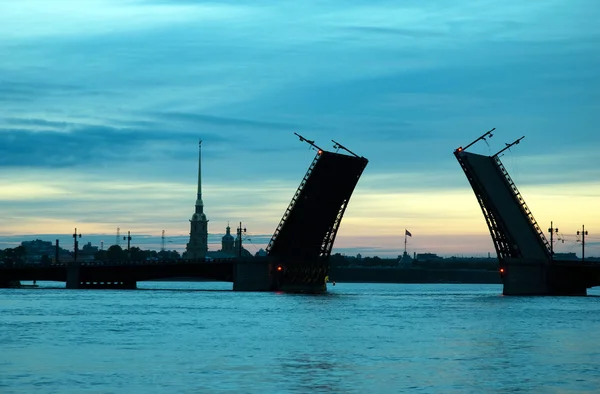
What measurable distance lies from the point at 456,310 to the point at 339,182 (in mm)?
13230

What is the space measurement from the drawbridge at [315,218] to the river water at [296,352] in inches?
572

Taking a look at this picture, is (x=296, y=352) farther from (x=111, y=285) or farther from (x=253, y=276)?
(x=111, y=285)

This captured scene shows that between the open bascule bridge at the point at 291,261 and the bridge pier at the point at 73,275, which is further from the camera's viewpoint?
the bridge pier at the point at 73,275

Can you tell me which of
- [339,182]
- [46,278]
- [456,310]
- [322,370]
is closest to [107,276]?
[46,278]

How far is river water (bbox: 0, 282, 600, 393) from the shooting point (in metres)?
33.0

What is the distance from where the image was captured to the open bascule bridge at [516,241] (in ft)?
284

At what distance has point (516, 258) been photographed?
95.5 meters

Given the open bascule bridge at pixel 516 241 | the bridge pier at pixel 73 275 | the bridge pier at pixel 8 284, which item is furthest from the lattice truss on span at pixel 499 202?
the bridge pier at pixel 8 284

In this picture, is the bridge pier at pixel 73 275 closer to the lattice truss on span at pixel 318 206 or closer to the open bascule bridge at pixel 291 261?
the open bascule bridge at pixel 291 261

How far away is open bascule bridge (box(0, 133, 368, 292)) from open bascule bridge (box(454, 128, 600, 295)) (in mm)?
8932

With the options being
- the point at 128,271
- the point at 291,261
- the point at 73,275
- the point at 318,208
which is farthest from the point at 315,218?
the point at 73,275

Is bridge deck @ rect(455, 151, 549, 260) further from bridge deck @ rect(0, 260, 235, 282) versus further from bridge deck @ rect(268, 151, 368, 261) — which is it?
bridge deck @ rect(0, 260, 235, 282)

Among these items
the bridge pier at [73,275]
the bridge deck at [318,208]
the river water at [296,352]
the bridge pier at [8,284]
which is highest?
the bridge deck at [318,208]

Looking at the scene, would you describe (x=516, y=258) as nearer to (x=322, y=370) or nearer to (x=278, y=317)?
(x=278, y=317)
